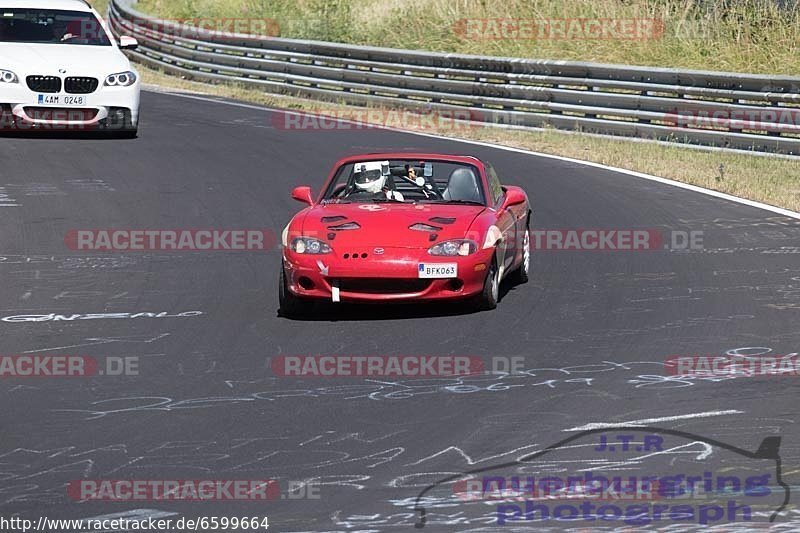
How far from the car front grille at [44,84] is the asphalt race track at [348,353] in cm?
252

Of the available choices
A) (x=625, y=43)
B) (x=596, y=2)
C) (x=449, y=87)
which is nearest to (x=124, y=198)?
(x=449, y=87)

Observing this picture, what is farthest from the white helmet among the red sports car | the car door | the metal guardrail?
the metal guardrail

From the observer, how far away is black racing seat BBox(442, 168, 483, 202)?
38.8 feet

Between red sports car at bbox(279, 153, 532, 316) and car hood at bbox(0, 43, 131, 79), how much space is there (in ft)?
28.6

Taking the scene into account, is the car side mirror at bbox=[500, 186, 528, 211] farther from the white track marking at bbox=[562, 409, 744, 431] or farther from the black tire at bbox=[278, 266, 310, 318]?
the white track marking at bbox=[562, 409, 744, 431]

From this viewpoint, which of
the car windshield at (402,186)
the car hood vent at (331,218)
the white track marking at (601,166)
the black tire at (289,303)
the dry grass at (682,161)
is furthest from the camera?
the dry grass at (682,161)

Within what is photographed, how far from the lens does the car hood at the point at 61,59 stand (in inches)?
759

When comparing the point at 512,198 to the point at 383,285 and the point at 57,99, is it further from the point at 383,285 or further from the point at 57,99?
the point at 57,99

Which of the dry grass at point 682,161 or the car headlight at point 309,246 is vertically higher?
the car headlight at point 309,246

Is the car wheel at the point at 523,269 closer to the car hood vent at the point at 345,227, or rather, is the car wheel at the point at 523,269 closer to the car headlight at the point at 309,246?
the car hood vent at the point at 345,227

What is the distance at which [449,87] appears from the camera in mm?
24938

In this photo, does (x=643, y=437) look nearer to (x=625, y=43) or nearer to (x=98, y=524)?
(x=98, y=524)

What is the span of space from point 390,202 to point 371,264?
120cm

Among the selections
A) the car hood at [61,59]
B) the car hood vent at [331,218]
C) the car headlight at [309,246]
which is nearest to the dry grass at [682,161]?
the car hood at [61,59]
